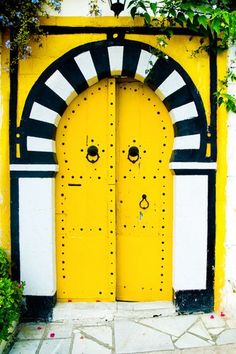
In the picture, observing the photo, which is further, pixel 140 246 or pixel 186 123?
pixel 140 246

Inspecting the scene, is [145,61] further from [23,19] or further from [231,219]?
[231,219]

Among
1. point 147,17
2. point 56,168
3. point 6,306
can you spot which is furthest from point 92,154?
point 6,306

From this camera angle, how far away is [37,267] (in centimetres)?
396

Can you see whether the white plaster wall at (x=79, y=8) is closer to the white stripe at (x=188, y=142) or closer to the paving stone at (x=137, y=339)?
the white stripe at (x=188, y=142)

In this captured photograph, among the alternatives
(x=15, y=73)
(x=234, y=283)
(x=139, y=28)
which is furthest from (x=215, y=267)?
(x=15, y=73)

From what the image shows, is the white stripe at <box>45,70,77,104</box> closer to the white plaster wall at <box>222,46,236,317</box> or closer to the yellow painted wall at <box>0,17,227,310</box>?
the yellow painted wall at <box>0,17,227,310</box>

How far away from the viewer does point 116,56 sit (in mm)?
3844

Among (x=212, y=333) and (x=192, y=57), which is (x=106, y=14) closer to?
(x=192, y=57)

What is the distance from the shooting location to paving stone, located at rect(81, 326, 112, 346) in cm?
361

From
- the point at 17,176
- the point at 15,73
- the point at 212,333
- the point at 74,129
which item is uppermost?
the point at 15,73

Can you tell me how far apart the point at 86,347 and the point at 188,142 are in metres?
2.12

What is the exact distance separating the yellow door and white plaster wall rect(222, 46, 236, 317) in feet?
1.91

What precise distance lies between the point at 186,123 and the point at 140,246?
4.48 ft

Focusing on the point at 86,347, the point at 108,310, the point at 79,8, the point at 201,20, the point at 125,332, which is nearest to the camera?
the point at 86,347
